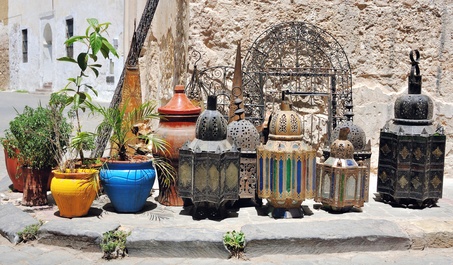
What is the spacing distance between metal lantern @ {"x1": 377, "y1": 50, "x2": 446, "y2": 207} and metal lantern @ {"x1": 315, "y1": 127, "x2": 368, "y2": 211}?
18.8 inches

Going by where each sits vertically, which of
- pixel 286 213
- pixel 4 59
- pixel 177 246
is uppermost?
pixel 4 59

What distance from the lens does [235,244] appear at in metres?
3.88

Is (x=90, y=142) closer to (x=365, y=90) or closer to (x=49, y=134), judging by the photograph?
(x=49, y=134)

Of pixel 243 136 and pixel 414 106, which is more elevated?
pixel 414 106

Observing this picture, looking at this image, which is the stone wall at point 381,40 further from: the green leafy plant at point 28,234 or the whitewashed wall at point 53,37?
the whitewashed wall at point 53,37

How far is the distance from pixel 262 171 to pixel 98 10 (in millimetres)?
12795

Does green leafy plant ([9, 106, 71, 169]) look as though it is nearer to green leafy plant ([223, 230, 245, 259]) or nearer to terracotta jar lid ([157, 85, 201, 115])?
terracotta jar lid ([157, 85, 201, 115])

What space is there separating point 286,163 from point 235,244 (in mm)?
874

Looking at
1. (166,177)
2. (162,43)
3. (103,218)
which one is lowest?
(103,218)

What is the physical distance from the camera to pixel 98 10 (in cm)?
1582

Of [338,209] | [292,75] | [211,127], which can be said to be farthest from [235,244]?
[292,75]

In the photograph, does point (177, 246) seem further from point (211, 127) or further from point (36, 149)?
point (36, 149)

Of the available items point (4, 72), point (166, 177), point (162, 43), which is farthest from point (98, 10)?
point (166, 177)

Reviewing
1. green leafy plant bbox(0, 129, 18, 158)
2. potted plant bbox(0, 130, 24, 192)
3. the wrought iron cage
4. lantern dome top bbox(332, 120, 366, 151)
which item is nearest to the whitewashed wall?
the wrought iron cage
